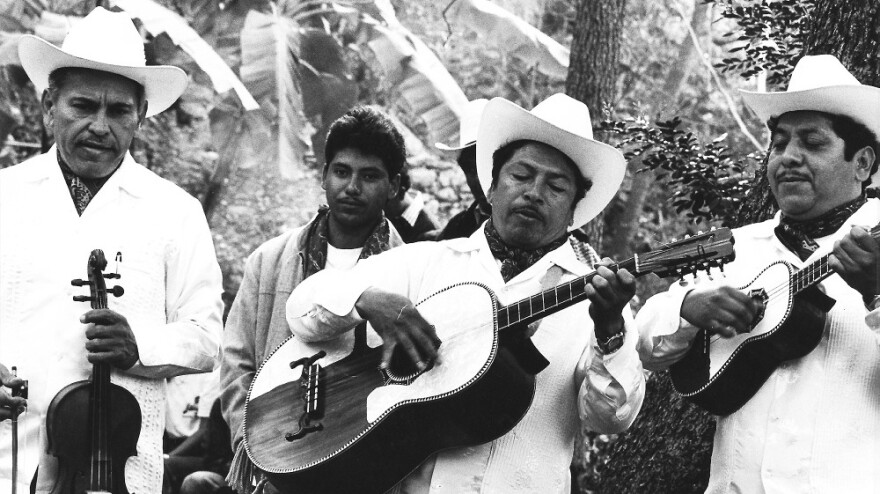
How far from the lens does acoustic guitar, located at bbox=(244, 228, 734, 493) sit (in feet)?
13.5

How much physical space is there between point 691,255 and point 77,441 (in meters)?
2.21

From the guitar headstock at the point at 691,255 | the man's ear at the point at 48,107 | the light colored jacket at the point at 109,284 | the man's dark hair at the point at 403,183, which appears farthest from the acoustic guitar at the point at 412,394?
the man's dark hair at the point at 403,183

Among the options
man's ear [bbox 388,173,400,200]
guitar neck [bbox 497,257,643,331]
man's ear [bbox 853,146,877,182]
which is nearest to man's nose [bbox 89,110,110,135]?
man's ear [bbox 388,173,400,200]

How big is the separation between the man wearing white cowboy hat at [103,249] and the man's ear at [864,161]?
8.20 feet

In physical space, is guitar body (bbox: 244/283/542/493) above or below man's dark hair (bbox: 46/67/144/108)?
below

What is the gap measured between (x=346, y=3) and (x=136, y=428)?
316 inches

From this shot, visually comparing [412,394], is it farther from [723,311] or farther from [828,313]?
[828,313]

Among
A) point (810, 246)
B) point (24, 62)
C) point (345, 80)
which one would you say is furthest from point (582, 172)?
point (345, 80)

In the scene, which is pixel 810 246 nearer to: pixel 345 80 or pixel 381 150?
pixel 381 150

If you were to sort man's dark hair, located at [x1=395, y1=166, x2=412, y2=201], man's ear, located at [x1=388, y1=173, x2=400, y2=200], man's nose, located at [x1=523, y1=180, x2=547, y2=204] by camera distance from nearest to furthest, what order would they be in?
1. man's nose, located at [x1=523, y1=180, x2=547, y2=204]
2. man's ear, located at [x1=388, y1=173, x2=400, y2=200]
3. man's dark hair, located at [x1=395, y1=166, x2=412, y2=201]

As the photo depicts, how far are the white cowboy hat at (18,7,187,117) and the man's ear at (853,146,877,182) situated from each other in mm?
2628

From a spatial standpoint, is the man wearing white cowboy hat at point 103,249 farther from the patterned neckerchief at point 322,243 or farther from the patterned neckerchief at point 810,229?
the patterned neckerchief at point 810,229

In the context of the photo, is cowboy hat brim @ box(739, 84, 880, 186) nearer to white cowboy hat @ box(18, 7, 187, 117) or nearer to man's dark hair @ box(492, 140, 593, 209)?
man's dark hair @ box(492, 140, 593, 209)

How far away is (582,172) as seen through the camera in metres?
4.69
